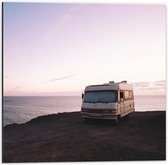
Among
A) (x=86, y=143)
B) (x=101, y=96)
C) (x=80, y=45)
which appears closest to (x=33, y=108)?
(x=101, y=96)

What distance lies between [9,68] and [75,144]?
8.14 feet

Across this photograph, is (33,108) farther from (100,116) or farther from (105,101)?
(105,101)

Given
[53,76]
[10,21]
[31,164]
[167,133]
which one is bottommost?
[31,164]

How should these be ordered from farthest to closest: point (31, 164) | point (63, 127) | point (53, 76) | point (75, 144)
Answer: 1. point (63, 127)
2. point (53, 76)
3. point (75, 144)
4. point (31, 164)

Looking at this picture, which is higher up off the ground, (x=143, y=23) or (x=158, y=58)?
(x=143, y=23)

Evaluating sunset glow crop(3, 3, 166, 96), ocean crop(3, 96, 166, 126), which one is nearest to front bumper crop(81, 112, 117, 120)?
ocean crop(3, 96, 166, 126)

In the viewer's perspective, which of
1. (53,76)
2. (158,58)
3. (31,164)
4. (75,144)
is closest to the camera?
(31,164)

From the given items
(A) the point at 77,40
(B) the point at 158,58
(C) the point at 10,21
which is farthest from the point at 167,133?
(C) the point at 10,21

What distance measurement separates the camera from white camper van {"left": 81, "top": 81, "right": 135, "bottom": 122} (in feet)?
29.4

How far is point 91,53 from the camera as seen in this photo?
768 cm

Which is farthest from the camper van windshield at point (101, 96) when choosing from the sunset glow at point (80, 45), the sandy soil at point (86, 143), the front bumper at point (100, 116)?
the sunset glow at point (80, 45)

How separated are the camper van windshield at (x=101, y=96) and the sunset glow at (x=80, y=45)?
44.4 inches

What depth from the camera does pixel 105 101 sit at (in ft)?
29.7

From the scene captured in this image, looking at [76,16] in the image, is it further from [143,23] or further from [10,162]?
[10,162]
